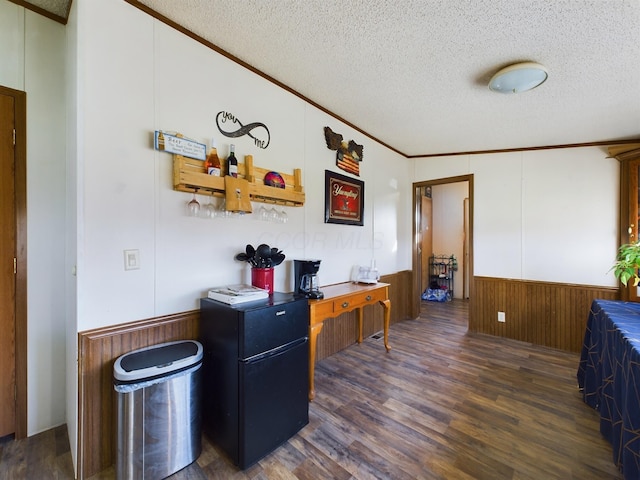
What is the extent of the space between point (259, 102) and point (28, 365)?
2.35m

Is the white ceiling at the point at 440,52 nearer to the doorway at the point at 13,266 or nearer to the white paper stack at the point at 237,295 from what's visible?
the doorway at the point at 13,266

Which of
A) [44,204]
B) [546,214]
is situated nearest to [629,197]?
[546,214]

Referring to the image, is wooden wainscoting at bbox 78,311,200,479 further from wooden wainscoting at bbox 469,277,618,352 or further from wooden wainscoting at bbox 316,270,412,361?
wooden wainscoting at bbox 469,277,618,352

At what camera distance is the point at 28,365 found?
170 cm

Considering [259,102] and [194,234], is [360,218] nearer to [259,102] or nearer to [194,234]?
[259,102]

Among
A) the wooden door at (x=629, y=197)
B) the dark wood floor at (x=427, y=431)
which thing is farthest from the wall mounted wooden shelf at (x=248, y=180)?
the wooden door at (x=629, y=197)

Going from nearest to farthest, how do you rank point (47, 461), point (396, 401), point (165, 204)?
point (47, 461)
point (165, 204)
point (396, 401)

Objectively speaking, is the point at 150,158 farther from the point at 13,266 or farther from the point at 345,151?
the point at 345,151

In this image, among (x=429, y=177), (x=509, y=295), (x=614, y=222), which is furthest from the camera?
(x=429, y=177)

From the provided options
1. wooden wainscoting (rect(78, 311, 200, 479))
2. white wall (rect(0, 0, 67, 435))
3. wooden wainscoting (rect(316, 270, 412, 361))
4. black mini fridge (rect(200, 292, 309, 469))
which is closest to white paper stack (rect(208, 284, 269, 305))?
black mini fridge (rect(200, 292, 309, 469))

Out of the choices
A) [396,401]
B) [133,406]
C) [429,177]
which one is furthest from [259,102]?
[429,177]

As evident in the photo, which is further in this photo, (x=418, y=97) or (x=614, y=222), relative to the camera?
(x=614, y=222)

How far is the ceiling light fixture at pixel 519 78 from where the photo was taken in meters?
1.88

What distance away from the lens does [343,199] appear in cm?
305
